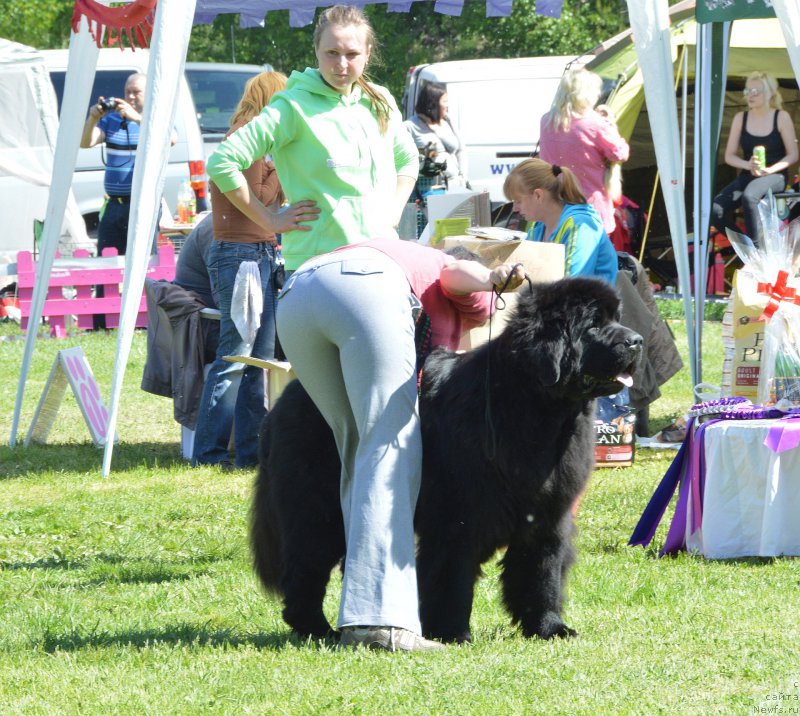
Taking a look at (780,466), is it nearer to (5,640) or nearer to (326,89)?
(326,89)

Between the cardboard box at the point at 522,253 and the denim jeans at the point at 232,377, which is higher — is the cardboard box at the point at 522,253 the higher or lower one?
the higher one

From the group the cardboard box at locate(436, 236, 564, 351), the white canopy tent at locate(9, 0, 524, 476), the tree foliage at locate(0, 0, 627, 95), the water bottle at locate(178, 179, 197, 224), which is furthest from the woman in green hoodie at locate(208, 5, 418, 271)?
the tree foliage at locate(0, 0, 627, 95)

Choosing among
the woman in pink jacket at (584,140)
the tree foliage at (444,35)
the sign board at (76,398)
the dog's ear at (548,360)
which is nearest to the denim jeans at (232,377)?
the sign board at (76,398)

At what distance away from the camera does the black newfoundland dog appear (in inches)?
137

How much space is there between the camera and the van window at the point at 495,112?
14.4 m

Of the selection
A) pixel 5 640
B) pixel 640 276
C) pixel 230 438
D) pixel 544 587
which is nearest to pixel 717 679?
pixel 544 587

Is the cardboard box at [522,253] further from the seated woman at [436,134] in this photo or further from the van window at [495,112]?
the van window at [495,112]

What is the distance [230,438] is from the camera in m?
6.95

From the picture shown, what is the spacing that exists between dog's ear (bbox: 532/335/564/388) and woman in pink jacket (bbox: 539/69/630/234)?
3881mm

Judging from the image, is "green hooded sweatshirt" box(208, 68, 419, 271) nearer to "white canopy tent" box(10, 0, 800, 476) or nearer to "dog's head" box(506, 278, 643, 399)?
"white canopy tent" box(10, 0, 800, 476)

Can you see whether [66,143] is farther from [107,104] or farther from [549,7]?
[549,7]

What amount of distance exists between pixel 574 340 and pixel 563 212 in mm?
1988

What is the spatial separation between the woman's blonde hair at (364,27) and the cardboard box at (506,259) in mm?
882

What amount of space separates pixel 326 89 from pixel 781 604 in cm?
268
